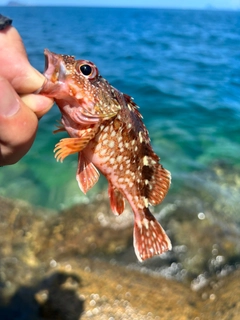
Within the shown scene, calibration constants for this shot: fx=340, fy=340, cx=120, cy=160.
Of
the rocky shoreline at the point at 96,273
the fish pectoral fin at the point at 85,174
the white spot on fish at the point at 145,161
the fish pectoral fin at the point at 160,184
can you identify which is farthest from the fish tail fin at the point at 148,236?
the rocky shoreline at the point at 96,273

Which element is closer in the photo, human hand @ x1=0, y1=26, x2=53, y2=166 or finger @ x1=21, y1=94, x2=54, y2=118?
human hand @ x1=0, y1=26, x2=53, y2=166

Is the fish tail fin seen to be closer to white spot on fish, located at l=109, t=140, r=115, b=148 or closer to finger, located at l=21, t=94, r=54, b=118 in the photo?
white spot on fish, located at l=109, t=140, r=115, b=148

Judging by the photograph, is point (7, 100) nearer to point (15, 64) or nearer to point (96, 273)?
point (15, 64)

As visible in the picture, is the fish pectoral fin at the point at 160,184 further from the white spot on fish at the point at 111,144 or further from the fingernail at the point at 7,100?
the fingernail at the point at 7,100

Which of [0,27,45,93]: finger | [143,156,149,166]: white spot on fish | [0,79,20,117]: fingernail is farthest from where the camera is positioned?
[143,156,149,166]: white spot on fish

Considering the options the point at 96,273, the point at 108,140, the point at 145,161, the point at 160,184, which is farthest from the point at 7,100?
the point at 96,273

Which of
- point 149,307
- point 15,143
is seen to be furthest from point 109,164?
point 149,307

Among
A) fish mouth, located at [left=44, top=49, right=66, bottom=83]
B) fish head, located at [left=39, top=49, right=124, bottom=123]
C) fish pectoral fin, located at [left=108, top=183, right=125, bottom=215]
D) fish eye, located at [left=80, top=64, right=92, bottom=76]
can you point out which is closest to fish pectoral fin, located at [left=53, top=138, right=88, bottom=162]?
fish head, located at [left=39, top=49, right=124, bottom=123]
